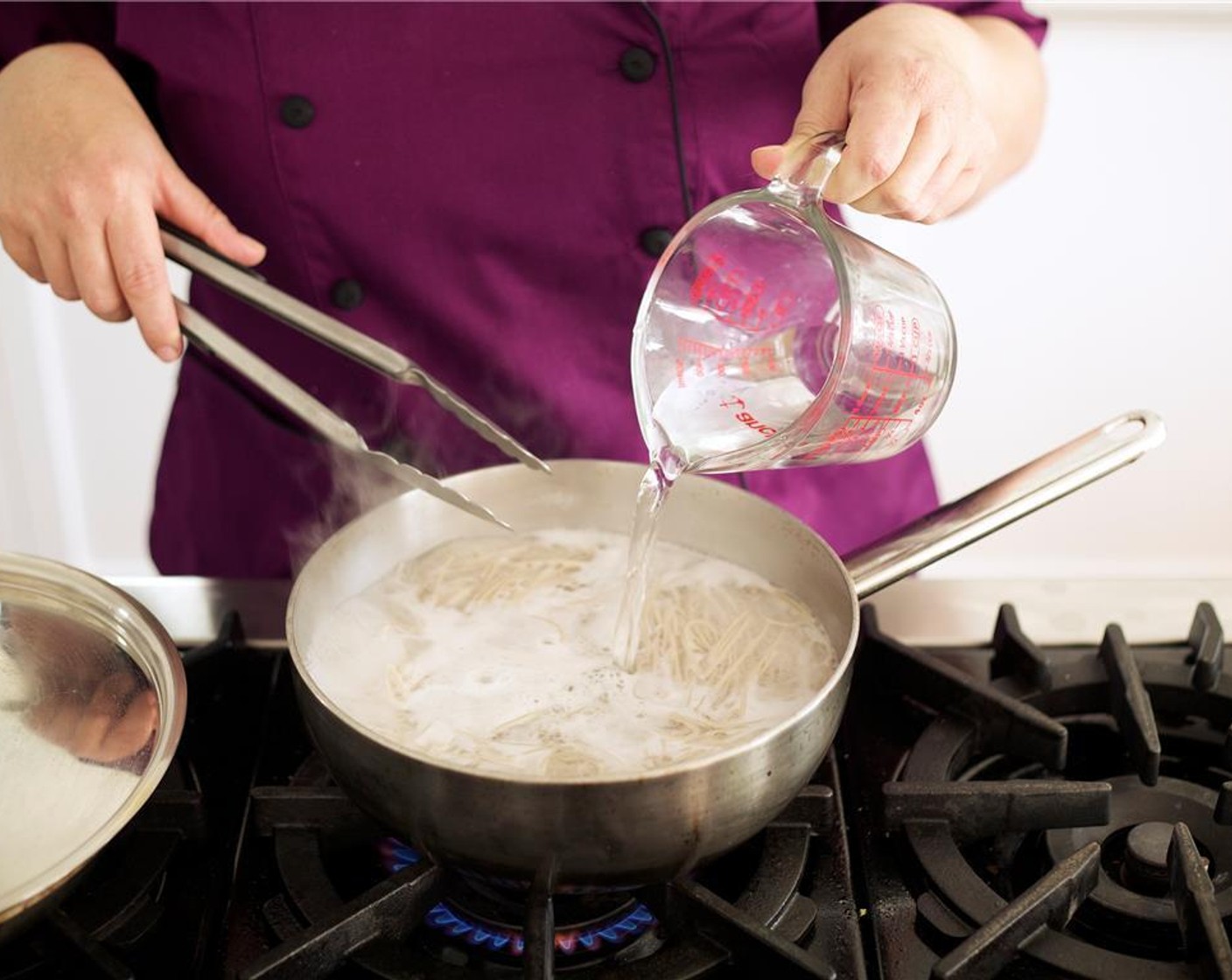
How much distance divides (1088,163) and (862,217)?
1.37 ft

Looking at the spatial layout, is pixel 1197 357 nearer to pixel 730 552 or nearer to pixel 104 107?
pixel 730 552

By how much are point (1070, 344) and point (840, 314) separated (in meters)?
1.65

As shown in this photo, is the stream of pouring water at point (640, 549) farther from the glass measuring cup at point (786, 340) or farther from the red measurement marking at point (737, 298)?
the red measurement marking at point (737, 298)

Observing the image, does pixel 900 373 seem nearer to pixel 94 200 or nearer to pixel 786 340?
pixel 786 340

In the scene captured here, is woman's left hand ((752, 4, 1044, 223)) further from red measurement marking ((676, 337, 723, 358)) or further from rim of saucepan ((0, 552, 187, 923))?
rim of saucepan ((0, 552, 187, 923))

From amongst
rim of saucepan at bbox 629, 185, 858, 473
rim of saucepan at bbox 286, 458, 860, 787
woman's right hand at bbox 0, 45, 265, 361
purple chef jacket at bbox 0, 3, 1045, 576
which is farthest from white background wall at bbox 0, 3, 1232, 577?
rim of saucepan at bbox 286, 458, 860, 787

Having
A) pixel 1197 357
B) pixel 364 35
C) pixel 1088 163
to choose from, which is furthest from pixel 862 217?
pixel 364 35

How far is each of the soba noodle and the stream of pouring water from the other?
0.01 metres

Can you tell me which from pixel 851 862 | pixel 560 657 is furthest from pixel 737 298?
pixel 851 862

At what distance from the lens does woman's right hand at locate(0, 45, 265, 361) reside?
113 cm

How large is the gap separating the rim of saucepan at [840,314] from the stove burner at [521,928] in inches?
12.6

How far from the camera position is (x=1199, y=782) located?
40.5 inches

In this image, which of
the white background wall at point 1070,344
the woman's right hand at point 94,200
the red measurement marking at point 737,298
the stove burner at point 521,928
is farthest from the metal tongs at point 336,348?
the white background wall at point 1070,344

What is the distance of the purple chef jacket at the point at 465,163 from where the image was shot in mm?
1290
